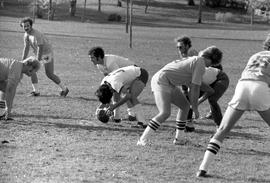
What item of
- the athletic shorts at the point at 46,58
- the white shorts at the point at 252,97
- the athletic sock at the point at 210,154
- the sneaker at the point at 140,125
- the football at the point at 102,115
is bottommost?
the sneaker at the point at 140,125

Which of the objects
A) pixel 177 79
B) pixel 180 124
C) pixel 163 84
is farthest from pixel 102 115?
pixel 177 79

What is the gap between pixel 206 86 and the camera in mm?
10273

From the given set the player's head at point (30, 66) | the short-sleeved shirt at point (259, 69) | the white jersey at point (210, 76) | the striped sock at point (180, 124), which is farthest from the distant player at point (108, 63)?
the short-sleeved shirt at point (259, 69)

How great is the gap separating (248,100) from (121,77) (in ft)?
10.4

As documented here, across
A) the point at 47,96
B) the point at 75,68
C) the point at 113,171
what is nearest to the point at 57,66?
the point at 75,68

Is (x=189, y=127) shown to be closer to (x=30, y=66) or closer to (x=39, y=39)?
(x=30, y=66)

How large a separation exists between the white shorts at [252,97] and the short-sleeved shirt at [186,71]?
1.34m

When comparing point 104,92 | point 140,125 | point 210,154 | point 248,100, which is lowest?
point 140,125

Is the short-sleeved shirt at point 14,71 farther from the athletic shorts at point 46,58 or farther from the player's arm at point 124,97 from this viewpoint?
the athletic shorts at point 46,58

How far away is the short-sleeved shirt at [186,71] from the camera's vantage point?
28.7ft

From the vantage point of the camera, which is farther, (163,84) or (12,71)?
(12,71)

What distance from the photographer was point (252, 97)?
7.37 metres

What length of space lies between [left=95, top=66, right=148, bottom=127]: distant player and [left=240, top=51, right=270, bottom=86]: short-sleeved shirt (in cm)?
287

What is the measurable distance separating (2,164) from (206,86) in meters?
3.79
